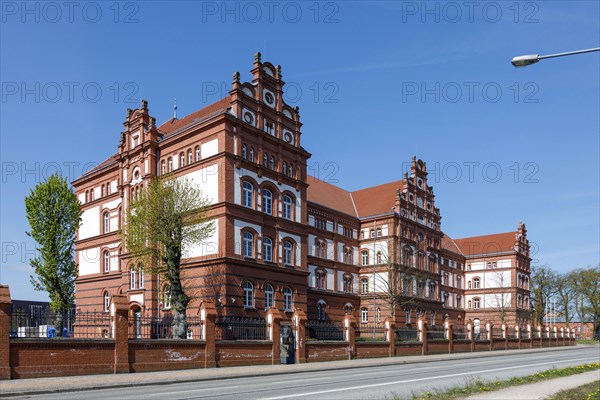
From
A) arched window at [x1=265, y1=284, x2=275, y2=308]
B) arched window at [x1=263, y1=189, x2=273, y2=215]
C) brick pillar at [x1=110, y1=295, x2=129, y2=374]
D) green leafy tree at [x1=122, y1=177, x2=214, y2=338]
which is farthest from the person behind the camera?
arched window at [x1=263, y1=189, x2=273, y2=215]

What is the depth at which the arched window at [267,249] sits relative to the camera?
40688 millimetres

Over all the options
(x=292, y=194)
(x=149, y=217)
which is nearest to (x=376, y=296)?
(x=292, y=194)

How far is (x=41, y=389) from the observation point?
1770cm

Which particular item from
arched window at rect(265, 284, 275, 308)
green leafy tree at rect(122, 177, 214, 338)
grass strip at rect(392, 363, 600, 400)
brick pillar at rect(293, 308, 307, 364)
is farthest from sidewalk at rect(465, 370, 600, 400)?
arched window at rect(265, 284, 275, 308)

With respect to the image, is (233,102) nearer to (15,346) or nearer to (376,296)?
(15,346)

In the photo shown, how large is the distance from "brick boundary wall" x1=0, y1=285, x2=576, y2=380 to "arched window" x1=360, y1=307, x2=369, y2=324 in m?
17.9

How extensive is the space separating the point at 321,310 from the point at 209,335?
26073 millimetres

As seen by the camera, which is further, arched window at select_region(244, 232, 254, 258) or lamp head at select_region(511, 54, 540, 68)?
arched window at select_region(244, 232, 254, 258)

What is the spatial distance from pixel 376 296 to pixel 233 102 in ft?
89.2

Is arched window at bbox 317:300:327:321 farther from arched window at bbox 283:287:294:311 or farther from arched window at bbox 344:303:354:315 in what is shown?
arched window at bbox 283:287:294:311

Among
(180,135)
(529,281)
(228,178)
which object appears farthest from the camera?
(529,281)

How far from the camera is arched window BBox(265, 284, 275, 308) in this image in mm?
40094

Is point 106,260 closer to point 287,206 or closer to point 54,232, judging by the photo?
point 54,232

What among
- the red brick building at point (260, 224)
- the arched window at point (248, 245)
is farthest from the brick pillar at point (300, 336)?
the arched window at point (248, 245)
